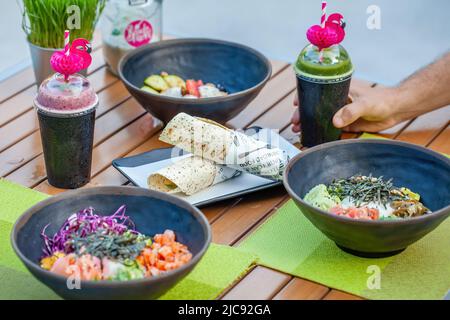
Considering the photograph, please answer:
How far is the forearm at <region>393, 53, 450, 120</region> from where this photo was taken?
2.77 metres

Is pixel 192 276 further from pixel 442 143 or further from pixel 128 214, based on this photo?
pixel 442 143

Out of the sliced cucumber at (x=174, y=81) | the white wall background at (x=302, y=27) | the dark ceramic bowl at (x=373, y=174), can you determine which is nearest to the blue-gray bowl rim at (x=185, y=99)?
the sliced cucumber at (x=174, y=81)

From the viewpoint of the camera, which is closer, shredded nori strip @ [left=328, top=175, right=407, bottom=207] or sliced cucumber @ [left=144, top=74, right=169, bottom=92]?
shredded nori strip @ [left=328, top=175, right=407, bottom=207]

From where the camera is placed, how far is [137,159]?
2486 millimetres

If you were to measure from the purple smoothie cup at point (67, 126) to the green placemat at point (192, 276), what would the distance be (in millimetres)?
222

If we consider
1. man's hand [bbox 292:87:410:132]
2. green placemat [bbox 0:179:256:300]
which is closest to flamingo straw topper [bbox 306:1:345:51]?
man's hand [bbox 292:87:410:132]

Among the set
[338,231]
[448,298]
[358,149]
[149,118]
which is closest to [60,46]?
[149,118]

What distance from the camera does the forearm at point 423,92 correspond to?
277 cm

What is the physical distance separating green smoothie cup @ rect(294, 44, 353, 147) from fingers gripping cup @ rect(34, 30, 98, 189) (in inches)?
23.5

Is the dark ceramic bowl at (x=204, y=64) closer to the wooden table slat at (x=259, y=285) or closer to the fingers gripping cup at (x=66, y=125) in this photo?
the fingers gripping cup at (x=66, y=125)

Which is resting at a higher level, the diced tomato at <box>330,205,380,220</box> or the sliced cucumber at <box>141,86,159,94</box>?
the diced tomato at <box>330,205,380,220</box>

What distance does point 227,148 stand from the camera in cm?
236
